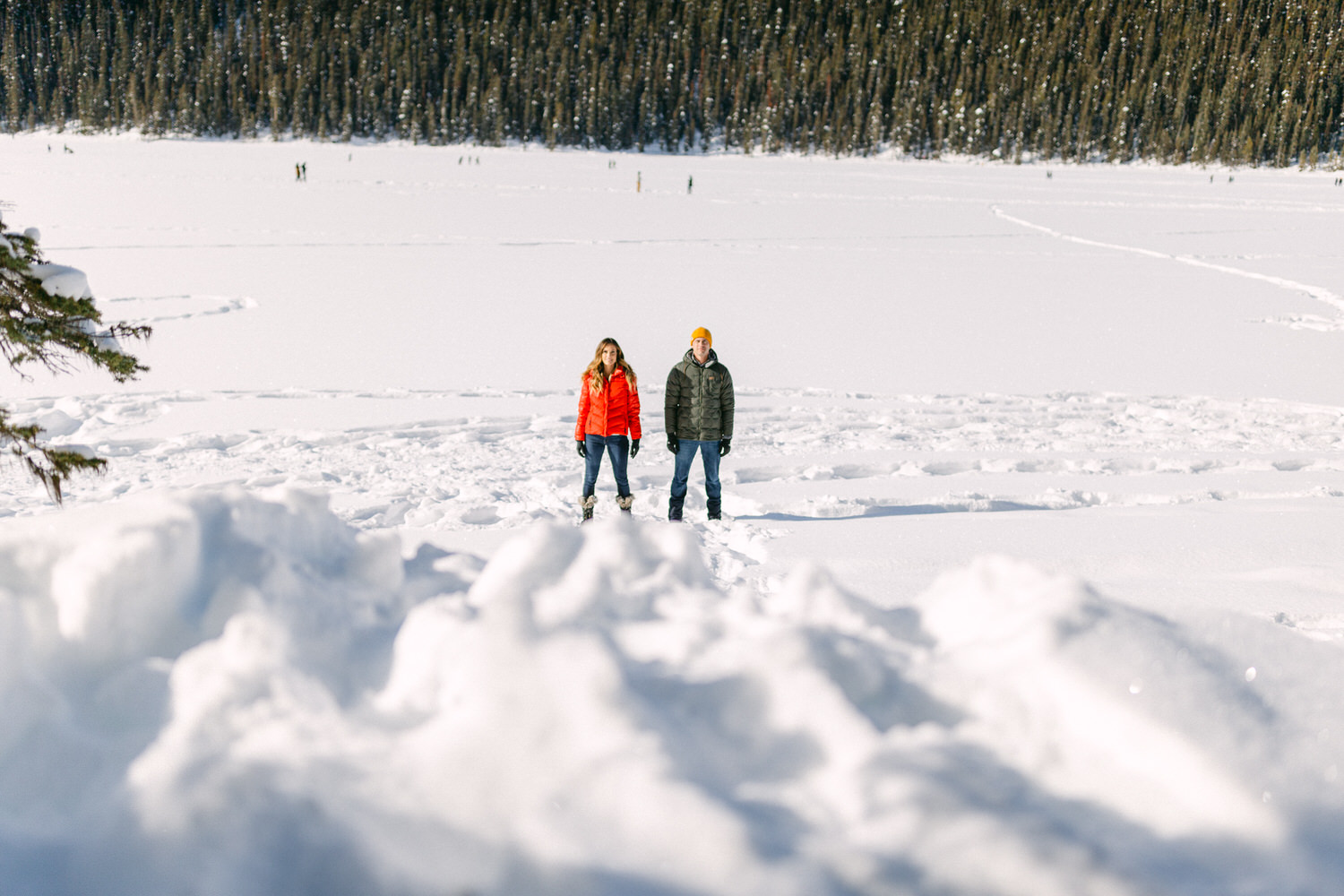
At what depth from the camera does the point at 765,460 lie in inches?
285

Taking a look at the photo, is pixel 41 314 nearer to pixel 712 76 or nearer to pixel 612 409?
pixel 612 409

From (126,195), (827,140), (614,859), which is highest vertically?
(827,140)

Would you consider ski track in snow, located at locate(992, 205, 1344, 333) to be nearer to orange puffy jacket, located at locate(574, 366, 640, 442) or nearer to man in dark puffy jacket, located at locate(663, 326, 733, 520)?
man in dark puffy jacket, located at locate(663, 326, 733, 520)

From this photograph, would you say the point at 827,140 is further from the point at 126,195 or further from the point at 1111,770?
the point at 1111,770

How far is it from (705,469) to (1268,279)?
18.2m

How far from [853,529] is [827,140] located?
335ft

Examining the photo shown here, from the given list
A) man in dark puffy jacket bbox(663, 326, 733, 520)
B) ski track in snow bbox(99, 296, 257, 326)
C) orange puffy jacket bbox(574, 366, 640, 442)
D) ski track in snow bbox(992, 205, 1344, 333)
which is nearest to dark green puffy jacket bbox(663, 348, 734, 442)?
man in dark puffy jacket bbox(663, 326, 733, 520)

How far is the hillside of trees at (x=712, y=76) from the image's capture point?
98312 mm

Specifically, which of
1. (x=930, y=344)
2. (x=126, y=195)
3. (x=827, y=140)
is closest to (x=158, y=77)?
(x=827, y=140)

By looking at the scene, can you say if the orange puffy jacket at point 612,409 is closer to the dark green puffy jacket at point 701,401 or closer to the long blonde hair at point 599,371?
the long blonde hair at point 599,371

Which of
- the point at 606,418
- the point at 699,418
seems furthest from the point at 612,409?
the point at 699,418

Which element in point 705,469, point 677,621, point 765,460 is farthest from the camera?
point 765,460

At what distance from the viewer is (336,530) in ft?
9.06

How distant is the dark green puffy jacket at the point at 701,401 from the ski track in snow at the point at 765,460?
25.0 inches
